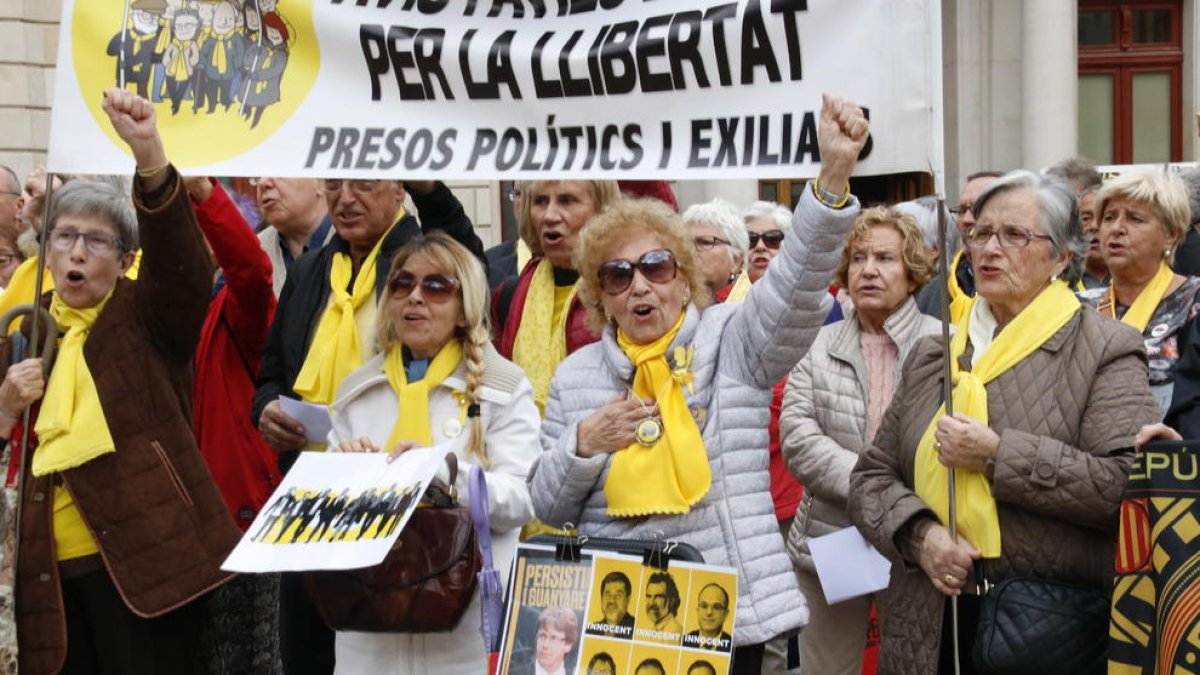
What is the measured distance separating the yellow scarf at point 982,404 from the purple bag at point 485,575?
4.09ft

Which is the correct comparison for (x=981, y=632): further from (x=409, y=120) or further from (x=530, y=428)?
(x=409, y=120)

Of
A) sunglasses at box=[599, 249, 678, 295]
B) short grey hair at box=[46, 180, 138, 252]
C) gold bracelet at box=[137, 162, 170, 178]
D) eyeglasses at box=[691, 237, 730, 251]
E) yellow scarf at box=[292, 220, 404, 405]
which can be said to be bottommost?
yellow scarf at box=[292, 220, 404, 405]

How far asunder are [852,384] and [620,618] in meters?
2.28

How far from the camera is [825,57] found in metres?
4.55

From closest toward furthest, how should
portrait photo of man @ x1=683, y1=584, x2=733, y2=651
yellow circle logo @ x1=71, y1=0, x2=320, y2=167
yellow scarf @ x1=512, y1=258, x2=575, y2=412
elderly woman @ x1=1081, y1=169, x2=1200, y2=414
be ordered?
portrait photo of man @ x1=683, y1=584, x2=733, y2=651, yellow circle logo @ x1=71, y1=0, x2=320, y2=167, yellow scarf @ x1=512, y1=258, x2=575, y2=412, elderly woman @ x1=1081, y1=169, x2=1200, y2=414

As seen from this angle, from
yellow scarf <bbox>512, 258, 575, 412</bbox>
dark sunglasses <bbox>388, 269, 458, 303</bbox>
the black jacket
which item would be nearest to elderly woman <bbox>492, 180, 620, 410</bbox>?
yellow scarf <bbox>512, 258, 575, 412</bbox>

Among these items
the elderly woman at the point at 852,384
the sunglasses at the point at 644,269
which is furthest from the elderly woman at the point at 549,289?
the elderly woman at the point at 852,384

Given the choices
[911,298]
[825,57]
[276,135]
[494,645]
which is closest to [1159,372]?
[911,298]

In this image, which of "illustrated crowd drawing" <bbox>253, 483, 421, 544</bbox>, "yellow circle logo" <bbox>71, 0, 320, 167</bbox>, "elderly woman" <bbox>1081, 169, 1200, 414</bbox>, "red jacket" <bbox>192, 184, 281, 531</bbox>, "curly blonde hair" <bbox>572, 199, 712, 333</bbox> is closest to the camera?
"illustrated crowd drawing" <bbox>253, 483, 421, 544</bbox>

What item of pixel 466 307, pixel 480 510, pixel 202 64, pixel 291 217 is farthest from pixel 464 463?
pixel 291 217

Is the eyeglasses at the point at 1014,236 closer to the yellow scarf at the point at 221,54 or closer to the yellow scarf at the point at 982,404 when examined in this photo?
the yellow scarf at the point at 982,404

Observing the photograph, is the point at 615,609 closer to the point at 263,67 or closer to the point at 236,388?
the point at 263,67

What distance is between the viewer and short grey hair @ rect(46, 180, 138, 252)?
5371 mm

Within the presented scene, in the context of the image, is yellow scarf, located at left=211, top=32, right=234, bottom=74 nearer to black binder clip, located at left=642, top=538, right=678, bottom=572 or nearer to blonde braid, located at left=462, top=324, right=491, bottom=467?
blonde braid, located at left=462, top=324, right=491, bottom=467
